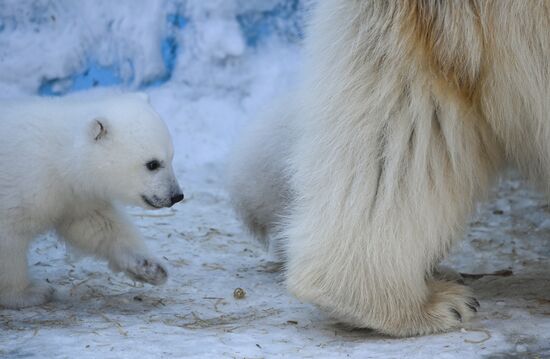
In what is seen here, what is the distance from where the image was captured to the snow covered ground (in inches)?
99.3

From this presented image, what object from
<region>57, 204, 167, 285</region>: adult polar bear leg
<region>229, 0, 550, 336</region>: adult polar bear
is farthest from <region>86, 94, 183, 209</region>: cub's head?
<region>229, 0, 550, 336</region>: adult polar bear

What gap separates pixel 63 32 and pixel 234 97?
37.5 inches

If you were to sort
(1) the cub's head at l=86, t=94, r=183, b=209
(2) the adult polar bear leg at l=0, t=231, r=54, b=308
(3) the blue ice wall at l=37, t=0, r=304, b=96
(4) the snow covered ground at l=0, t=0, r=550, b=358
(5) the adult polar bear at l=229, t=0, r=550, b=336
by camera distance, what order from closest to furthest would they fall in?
(5) the adult polar bear at l=229, t=0, r=550, b=336 → (4) the snow covered ground at l=0, t=0, r=550, b=358 → (2) the adult polar bear leg at l=0, t=231, r=54, b=308 → (1) the cub's head at l=86, t=94, r=183, b=209 → (3) the blue ice wall at l=37, t=0, r=304, b=96

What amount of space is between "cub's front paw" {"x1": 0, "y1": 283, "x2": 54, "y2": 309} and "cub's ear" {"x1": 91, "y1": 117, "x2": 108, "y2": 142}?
520mm

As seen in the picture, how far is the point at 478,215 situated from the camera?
4.33 metres

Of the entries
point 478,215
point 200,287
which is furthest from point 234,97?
point 200,287

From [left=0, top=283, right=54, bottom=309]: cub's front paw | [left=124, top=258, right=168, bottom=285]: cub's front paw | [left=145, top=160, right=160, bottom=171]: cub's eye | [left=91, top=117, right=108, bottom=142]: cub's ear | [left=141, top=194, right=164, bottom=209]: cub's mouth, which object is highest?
[left=91, top=117, right=108, bottom=142]: cub's ear

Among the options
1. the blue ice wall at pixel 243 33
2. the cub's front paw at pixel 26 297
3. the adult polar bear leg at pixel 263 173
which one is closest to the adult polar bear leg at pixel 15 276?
the cub's front paw at pixel 26 297

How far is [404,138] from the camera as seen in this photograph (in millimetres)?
2422

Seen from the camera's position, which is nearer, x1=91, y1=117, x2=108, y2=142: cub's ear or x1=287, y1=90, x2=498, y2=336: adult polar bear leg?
x1=287, y1=90, x2=498, y2=336: adult polar bear leg

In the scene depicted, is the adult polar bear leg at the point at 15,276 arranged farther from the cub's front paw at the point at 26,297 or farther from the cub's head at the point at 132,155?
the cub's head at the point at 132,155

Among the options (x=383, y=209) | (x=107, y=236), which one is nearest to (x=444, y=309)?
(x=383, y=209)

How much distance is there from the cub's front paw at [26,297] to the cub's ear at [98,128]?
52 cm

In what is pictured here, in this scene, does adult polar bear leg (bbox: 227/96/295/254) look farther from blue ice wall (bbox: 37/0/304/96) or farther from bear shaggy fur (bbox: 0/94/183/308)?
blue ice wall (bbox: 37/0/304/96)
